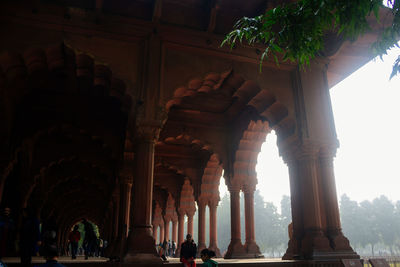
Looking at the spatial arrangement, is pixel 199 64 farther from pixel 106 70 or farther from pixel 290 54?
pixel 290 54

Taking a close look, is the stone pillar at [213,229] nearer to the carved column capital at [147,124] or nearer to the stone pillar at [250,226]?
the stone pillar at [250,226]

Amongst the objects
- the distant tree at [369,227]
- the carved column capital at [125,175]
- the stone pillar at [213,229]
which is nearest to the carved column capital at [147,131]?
the carved column capital at [125,175]

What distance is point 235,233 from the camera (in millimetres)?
12211

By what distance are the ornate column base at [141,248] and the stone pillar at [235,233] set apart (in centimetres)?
542

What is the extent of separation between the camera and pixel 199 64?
839cm

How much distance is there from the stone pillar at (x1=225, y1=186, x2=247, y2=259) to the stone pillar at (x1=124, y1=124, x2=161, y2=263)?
17.8ft

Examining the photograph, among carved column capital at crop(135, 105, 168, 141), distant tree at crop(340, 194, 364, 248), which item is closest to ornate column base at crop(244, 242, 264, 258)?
carved column capital at crop(135, 105, 168, 141)

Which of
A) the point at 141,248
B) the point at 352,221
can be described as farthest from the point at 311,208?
the point at 352,221

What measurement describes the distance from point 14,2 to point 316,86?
7.41 m

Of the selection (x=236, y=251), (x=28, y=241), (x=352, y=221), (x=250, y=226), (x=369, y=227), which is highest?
(x=352, y=221)

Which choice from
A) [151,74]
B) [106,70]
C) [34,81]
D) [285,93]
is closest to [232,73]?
[285,93]

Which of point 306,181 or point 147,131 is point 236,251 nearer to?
point 306,181

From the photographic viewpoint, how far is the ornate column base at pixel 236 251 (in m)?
11.4

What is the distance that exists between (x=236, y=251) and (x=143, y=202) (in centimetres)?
572
